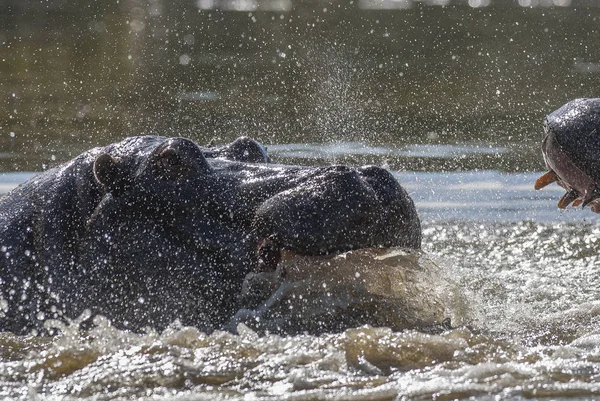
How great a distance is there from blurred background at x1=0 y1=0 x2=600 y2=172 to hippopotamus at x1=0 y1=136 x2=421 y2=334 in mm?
3485

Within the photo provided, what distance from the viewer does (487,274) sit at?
5984 mm

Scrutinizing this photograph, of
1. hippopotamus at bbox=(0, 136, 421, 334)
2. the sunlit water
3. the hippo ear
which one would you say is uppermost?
the hippo ear

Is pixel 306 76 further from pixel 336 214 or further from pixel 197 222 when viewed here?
pixel 336 214

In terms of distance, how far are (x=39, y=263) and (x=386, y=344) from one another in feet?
4.25

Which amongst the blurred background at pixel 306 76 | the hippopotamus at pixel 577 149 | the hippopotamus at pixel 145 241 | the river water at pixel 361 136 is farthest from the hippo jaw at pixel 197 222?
the blurred background at pixel 306 76

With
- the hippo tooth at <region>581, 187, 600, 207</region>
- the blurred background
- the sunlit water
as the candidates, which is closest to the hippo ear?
the sunlit water

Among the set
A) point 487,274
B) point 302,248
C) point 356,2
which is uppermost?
point 356,2

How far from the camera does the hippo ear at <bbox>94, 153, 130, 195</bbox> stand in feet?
14.8

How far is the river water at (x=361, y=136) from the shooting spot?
4.07 metres

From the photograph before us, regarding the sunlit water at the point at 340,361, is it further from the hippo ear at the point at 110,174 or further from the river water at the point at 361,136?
the hippo ear at the point at 110,174

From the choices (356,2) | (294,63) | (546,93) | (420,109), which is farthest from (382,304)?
(356,2)

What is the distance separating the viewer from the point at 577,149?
4.41 metres

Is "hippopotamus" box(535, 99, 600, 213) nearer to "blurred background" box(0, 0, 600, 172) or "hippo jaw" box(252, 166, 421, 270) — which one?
"hippo jaw" box(252, 166, 421, 270)

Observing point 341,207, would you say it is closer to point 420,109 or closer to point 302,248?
point 302,248
